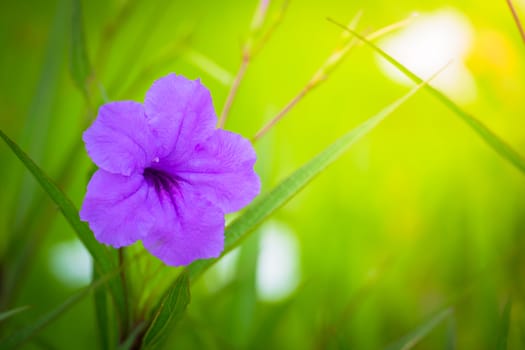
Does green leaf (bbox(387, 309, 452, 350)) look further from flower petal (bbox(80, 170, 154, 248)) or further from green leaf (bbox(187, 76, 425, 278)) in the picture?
flower petal (bbox(80, 170, 154, 248))

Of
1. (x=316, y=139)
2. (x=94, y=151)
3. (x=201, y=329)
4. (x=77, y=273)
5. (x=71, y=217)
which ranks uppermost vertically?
(x=94, y=151)

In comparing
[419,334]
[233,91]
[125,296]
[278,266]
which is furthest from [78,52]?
[278,266]

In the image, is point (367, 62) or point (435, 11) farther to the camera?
point (367, 62)

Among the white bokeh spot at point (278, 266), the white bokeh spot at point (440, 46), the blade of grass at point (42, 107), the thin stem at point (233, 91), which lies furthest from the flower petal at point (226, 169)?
the white bokeh spot at point (440, 46)

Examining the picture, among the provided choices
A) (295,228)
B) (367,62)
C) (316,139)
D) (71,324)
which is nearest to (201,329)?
(71,324)

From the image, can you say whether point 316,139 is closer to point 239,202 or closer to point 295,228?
point 295,228

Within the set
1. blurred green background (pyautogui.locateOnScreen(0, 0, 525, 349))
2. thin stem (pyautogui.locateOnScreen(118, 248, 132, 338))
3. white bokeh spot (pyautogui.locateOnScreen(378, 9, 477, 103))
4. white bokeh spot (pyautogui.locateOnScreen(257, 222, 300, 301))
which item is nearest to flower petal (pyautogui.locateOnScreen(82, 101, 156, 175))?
thin stem (pyautogui.locateOnScreen(118, 248, 132, 338))

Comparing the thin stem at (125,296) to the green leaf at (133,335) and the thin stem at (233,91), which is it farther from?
the thin stem at (233,91)
